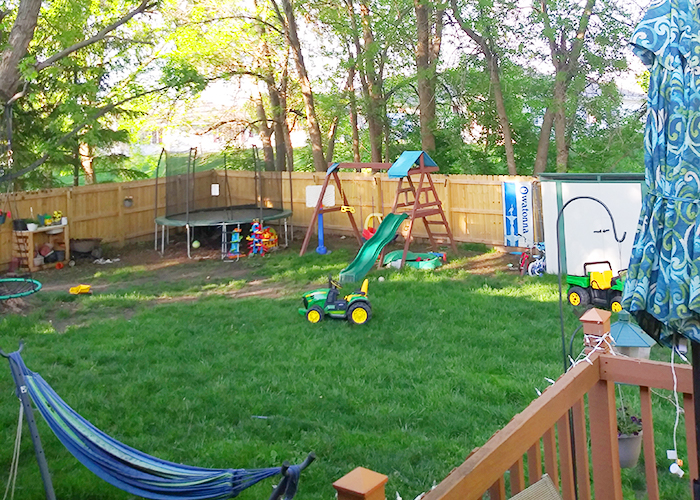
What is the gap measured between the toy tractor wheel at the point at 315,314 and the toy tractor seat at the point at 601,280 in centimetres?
310

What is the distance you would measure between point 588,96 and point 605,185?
539cm

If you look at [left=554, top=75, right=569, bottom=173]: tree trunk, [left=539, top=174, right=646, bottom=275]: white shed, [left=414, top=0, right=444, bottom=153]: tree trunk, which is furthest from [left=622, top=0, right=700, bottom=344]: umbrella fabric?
[left=414, top=0, right=444, bottom=153]: tree trunk

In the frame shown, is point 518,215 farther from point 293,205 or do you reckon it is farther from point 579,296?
point 293,205

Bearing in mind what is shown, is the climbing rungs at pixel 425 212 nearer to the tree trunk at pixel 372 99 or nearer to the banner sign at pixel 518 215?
the banner sign at pixel 518 215

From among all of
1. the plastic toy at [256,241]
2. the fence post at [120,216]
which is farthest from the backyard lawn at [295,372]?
the fence post at [120,216]

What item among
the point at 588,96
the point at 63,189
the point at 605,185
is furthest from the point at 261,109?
the point at 605,185

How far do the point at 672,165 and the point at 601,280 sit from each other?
6.22m

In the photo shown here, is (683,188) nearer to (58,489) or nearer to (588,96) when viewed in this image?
(58,489)

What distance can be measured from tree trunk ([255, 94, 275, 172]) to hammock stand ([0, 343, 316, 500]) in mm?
15781

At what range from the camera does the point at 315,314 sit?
26.2ft

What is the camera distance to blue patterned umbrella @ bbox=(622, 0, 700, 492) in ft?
6.34

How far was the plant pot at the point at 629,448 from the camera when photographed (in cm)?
394

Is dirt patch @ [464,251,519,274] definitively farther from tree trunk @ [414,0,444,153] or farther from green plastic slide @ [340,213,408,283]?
tree trunk @ [414,0,444,153]

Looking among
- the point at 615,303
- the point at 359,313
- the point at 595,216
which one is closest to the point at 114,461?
the point at 359,313
